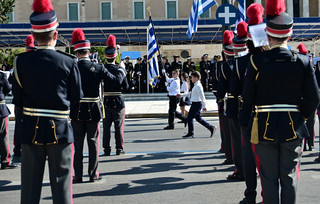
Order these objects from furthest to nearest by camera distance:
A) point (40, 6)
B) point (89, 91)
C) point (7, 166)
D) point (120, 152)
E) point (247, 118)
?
point (120, 152)
point (7, 166)
point (89, 91)
point (247, 118)
point (40, 6)

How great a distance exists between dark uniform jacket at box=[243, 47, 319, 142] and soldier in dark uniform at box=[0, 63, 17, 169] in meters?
4.58

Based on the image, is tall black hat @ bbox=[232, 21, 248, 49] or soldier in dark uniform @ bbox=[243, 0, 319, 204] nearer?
soldier in dark uniform @ bbox=[243, 0, 319, 204]

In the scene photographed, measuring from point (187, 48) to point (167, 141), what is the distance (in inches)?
1666

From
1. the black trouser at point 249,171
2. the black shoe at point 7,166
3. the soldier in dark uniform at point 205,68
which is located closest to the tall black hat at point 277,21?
the black trouser at point 249,171

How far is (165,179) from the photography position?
6.83 metres

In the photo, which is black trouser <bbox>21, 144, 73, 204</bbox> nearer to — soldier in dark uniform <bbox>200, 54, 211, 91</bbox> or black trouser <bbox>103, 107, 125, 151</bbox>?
black trouser <bbox>103, 107, 125, 151</bbox>

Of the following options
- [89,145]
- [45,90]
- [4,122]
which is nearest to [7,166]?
[4,122]

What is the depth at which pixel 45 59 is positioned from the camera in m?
4.16

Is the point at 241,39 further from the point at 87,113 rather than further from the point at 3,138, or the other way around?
the point at 3,138

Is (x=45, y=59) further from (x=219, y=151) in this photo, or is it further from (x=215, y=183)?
(x=219, y=151)

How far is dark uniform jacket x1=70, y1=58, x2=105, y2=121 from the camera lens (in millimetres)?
6734

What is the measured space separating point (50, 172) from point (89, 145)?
2.57 m

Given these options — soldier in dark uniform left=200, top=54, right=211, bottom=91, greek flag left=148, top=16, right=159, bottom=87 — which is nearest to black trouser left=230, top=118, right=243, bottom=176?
greek flag left=148, top=16, right=159, bottom=87

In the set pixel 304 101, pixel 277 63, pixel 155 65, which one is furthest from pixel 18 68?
pixel 155 65
